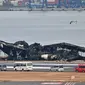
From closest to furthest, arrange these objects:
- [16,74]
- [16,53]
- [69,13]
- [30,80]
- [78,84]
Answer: [78,84]
[30,80]
[16,74]
[16,53]
[69,13]

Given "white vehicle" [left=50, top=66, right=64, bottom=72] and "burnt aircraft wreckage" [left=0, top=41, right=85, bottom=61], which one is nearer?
"white vehicle" [left=50, top=66, right=64, bottom=72]

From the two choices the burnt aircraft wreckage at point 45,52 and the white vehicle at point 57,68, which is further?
the burnt aircraft wreckage at point 45,52

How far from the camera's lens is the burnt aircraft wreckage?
28.3 metres

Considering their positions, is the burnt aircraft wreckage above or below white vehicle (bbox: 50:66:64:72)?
below

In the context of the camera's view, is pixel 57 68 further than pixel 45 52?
No

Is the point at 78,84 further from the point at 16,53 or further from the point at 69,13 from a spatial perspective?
the point at 69,13

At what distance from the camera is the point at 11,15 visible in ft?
452

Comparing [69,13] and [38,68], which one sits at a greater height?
[38,68]

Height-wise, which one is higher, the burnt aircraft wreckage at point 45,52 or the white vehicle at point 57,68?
the white vehicle at point 57,68

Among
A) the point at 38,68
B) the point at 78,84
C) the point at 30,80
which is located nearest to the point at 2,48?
the point at 38,68

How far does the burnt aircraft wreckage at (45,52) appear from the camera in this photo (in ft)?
92.9

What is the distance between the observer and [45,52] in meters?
29.7

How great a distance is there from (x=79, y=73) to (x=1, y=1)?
372 feet

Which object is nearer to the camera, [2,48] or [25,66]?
[25,66]
